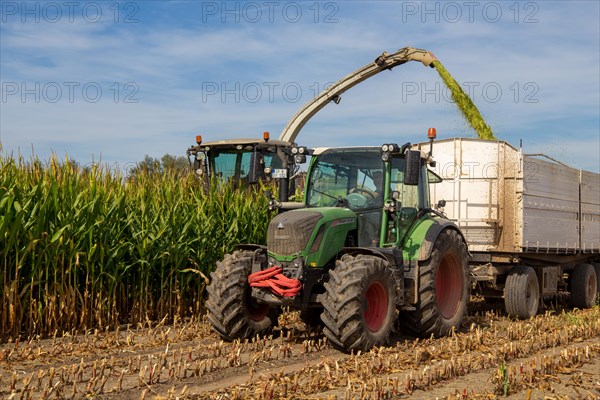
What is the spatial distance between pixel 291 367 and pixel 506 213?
18.5ft

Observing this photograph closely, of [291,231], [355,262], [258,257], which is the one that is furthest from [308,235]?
[258,257]

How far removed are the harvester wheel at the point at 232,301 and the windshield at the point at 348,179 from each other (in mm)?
1248

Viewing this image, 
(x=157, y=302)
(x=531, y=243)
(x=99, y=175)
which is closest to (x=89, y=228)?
(x=99, y=175)

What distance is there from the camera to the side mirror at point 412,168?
7969mm

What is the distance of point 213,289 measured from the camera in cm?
813

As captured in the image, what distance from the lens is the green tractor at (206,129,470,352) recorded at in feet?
24.8

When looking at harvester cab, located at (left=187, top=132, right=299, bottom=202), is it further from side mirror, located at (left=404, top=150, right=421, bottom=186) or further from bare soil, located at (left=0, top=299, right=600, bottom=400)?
side mirror, located at (left=404, top=150, right=421, bottom=186)

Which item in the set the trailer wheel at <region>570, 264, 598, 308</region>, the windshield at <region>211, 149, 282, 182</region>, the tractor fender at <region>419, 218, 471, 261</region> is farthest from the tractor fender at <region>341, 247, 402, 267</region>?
the trailer wheel at <region>570, 264, 598, 308</region>

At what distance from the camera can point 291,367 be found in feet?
22.4

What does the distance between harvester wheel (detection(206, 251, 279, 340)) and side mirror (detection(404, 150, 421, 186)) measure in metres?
2.01

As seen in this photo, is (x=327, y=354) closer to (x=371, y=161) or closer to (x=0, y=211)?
(x=371, y=161)

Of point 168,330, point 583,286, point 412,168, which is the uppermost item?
point 412,168

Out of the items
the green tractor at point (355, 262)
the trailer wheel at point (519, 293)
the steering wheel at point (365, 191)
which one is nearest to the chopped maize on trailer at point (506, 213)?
the trailer wheel at point (519, 293)

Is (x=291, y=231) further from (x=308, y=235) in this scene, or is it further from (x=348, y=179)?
(x=348, y=179)
